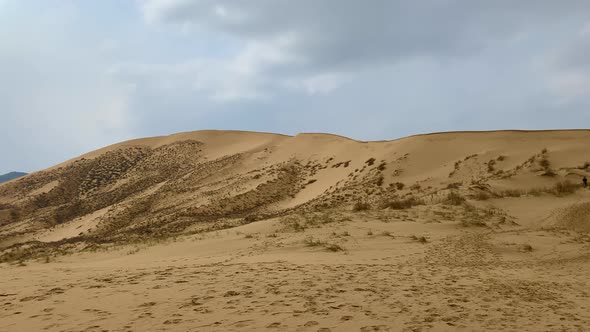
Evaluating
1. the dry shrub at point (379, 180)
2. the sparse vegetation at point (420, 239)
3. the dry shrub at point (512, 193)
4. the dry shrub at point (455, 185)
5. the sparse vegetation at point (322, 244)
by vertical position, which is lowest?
the sparse vegetation at point (420, 239)

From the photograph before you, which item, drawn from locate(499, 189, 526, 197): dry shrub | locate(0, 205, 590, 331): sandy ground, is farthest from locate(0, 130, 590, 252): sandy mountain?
locate(0, 205, 590, 331): sandy ground

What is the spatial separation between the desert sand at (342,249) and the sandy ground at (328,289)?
0.15 ft

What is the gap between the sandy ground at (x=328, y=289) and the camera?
6246 mm

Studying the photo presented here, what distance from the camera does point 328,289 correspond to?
7.95 metres

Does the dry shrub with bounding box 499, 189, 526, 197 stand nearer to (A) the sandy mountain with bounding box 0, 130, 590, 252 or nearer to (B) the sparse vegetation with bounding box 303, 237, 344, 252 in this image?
(A) the sandy mountain with bounding box 0, 130, 590, 252

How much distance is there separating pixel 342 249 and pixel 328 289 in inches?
193

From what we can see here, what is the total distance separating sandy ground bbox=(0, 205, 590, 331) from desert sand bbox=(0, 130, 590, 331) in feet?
0.15

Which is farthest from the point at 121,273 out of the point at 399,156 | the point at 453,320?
the point at 399,156

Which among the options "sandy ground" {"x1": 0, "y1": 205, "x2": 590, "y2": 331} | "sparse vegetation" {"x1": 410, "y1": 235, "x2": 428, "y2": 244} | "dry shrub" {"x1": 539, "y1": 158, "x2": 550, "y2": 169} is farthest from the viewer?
"dry shrub" {"x1": 539, "y1": 158, "x2": 550, "y2": 169}

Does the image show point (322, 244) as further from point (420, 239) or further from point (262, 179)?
point (262, 179)

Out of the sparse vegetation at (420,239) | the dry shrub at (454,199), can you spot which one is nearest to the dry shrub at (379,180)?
the dry shrub at (454,199)

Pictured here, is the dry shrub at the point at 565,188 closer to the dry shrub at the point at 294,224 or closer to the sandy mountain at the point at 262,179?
the sandy mountain at the point at 262,179

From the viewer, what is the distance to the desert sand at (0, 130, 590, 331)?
6.62m

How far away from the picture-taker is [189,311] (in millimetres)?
6617
